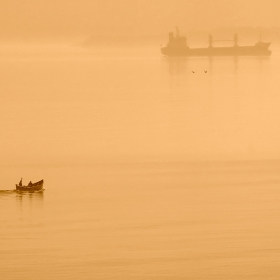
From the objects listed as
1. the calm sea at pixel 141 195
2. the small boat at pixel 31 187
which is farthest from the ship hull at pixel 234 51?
the small boat at pixel 31 187

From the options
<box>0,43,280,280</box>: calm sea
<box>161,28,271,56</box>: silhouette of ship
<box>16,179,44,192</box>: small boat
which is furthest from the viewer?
<box>161,28,271,56</box>: silhouette of ship

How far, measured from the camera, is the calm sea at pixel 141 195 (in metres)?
11.2

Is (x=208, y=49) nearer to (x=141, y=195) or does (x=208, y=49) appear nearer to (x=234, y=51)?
(x=234, y=51)

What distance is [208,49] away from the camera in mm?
110000

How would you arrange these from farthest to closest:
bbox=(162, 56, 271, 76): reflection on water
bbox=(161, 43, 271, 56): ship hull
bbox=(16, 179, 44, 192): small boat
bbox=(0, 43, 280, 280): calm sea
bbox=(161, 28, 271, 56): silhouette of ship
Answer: bbox=(161, 43, 271, 56): ship hull < bbox=(161, 28, 271, 56): silhouette of ship < bbox=(162, 56, 271, 76): reflection on water < bbox=(16, 179, 44, 192): small boat < bbox=(0, 43, 280, 280): calm sea

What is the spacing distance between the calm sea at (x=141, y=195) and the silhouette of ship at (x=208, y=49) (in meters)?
71.3

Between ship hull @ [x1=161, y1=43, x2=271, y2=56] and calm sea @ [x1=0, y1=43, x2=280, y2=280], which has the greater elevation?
ship hull @ [x1=161, y1=43, x2=271, y2=56]

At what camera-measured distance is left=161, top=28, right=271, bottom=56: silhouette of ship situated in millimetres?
103312

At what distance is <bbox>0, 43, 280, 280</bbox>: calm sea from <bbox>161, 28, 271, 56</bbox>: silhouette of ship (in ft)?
234

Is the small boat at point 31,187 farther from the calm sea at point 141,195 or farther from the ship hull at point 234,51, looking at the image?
the ship hull at point 234,51

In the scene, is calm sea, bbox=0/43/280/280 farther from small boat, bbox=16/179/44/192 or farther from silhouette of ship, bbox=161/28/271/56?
silhouette of ship, bbox=161/28/271/56

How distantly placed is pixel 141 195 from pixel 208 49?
3776 inches

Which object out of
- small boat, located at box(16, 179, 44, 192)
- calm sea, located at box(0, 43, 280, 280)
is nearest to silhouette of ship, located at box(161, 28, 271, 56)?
calm sea, located at box(0, 43, 280, 280)

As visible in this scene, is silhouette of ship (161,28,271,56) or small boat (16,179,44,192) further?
silhouette of ship (161,28,271,56)
